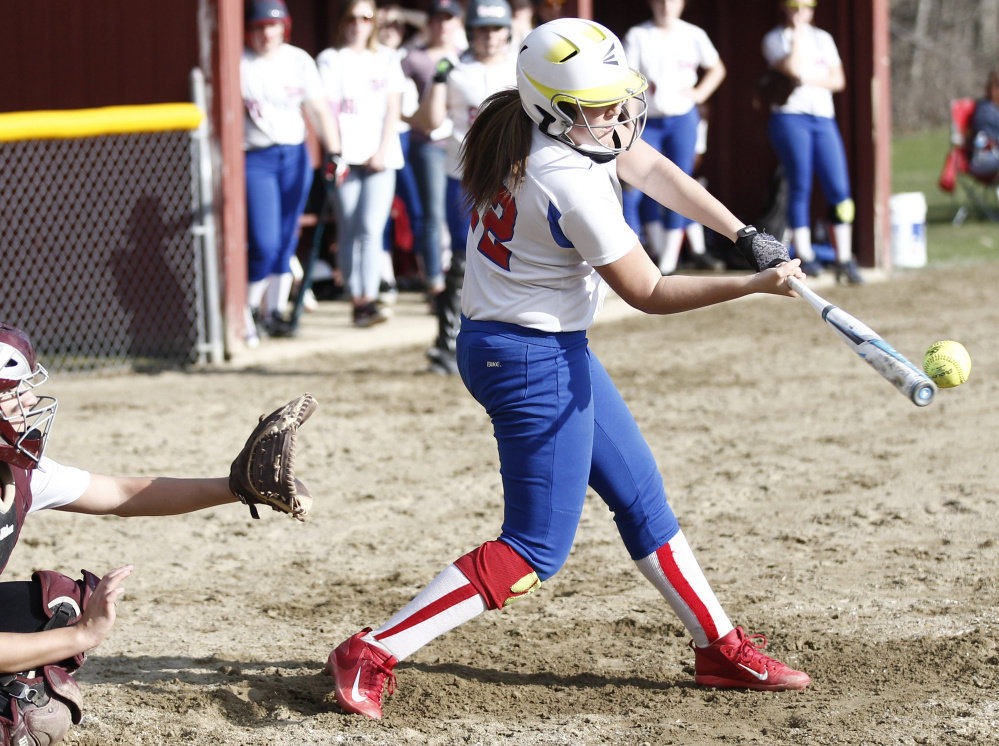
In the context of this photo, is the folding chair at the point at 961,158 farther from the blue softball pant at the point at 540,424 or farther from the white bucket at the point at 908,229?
the blue softball pant at the point at 540,424

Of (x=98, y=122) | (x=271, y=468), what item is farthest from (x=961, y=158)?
(x=271, y=468)

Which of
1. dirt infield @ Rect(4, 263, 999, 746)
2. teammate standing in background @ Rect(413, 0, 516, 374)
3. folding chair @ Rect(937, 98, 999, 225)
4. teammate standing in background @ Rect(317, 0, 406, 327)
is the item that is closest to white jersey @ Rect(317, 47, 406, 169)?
teammate standing in background @ Rect(317, 0, 406, 327)

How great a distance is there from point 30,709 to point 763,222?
1018 cm

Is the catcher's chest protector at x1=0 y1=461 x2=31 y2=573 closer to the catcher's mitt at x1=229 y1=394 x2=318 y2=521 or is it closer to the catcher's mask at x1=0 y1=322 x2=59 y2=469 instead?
Result: the catcher's mask at x1=0 y1=322 x2=59 y2=469

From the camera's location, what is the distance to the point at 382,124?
8.98 meters

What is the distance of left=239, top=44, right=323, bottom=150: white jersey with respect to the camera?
332 inches

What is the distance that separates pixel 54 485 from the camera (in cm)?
328

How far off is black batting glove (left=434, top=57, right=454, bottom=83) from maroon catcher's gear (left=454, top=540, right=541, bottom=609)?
4.74m

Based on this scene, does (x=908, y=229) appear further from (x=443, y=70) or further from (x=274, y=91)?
(x=274, y=91)

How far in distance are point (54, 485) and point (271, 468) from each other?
0.58 meters

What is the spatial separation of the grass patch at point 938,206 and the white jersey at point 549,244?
984cm

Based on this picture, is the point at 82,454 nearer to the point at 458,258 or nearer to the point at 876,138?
the point at 458,258

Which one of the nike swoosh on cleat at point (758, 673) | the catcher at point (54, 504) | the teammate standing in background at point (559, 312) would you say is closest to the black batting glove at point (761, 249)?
the teammate standing in background at point (559, 312)

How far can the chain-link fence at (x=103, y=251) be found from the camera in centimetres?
Answer: 855
